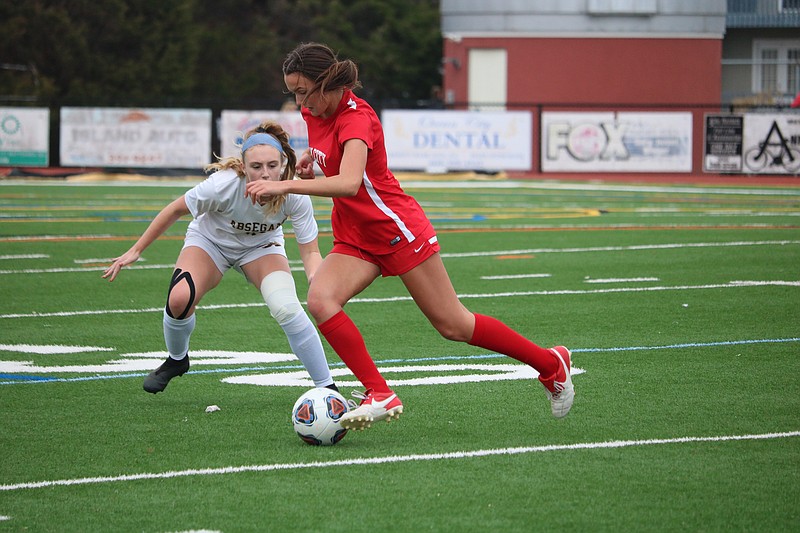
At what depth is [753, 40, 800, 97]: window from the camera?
4528cm

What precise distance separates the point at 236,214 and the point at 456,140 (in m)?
25.8

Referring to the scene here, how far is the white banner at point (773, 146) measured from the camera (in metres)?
32.5

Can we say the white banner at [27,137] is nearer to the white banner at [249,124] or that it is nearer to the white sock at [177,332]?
the white banner at [249,124]

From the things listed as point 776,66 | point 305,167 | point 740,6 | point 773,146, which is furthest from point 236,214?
point 776,66

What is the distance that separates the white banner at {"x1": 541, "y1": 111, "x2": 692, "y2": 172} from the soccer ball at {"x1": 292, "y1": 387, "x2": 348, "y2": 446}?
90.4 ft

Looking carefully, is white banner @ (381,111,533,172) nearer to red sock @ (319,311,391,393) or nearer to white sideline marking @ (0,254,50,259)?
white sideline marking @ (0,254,50,259)

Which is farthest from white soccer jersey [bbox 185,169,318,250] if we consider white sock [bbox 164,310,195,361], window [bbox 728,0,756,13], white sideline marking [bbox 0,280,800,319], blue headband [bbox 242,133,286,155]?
window [bbox 728,0,756,13]

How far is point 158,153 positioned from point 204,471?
27.5 metres

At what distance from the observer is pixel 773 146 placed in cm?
3266

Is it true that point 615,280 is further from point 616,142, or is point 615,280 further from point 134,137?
point 134,137

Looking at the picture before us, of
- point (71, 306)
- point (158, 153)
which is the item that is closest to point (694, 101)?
point (158, 153)

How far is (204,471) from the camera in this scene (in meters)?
5.35

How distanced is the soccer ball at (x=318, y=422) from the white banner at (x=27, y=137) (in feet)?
88.6

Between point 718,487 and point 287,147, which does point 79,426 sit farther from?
point 718,487
